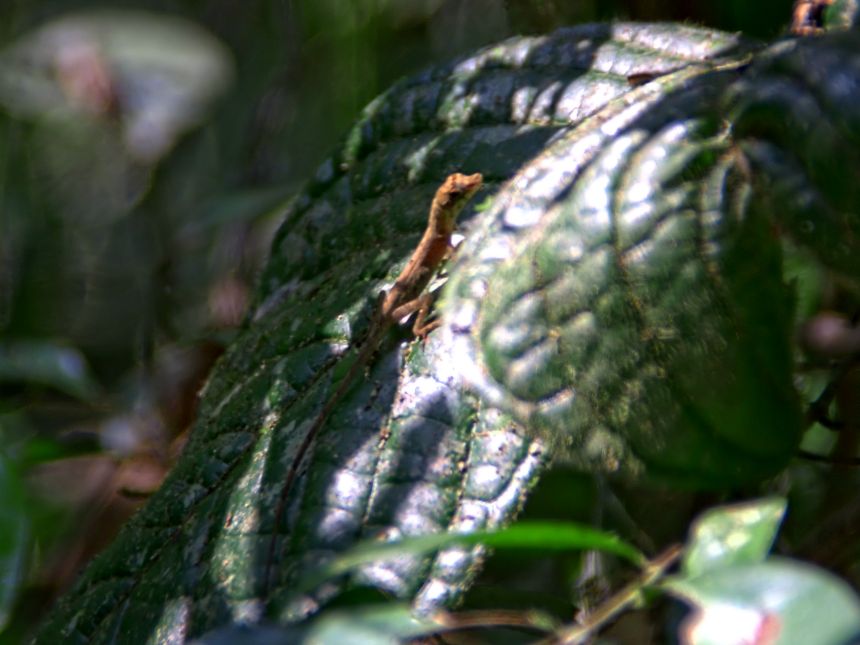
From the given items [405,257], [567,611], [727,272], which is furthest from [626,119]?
[567,611]

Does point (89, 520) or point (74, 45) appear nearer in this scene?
point (89, 520)

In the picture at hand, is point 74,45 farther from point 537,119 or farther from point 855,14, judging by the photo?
point 855,14

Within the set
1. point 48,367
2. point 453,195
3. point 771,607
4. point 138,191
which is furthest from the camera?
point 138,191

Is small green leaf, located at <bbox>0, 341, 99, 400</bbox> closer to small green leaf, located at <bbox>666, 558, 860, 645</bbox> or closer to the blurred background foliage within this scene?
the blurred background foliage

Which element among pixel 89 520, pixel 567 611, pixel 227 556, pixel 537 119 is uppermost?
pixel 537 119

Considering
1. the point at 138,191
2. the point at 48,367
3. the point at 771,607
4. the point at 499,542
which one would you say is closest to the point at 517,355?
the point at 499,542

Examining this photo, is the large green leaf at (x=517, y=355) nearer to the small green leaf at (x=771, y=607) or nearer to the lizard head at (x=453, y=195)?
the lizard head at (x=453, y=195)

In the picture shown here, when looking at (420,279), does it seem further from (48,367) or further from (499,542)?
(48,367)
